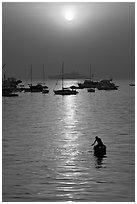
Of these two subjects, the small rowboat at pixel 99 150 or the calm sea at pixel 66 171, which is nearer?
the calm sea at pixel 66 171

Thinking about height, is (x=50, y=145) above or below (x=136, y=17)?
below

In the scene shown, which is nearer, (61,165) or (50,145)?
(61,165)

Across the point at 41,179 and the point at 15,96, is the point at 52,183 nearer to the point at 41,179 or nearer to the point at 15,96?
the point at 41,179

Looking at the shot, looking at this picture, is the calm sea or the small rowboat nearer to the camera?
the calm sea

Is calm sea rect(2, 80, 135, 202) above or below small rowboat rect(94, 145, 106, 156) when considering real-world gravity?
below

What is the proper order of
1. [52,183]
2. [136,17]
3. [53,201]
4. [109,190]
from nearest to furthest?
[136,17] → [53,201] → [109,190] → [52,183]

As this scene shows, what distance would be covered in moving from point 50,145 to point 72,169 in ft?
34.8

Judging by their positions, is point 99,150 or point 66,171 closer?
point 66,171

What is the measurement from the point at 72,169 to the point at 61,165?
141cm

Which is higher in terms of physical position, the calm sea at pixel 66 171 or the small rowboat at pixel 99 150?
the small rowboat at pixel 99 150

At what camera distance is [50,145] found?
115 feet

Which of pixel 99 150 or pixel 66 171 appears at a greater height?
pixel 99 150

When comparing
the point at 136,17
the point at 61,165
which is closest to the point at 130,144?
the point at 61,165

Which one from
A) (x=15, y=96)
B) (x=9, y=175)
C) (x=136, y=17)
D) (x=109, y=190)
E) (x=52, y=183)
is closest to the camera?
(x=136, y=17)
